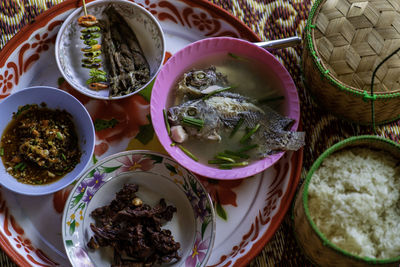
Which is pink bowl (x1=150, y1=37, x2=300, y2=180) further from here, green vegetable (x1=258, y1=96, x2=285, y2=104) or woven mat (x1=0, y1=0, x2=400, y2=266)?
woven mat (x1=0, y1=0, x2=400, y2=266)

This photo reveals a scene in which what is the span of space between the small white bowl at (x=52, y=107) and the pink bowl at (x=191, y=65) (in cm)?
30

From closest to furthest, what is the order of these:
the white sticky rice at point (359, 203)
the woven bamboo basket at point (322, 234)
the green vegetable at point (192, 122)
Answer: the woven bamboo basket at point (322, 234)
the white sticky rice at point (359, 203)
the green vegetable at point (192, 122)

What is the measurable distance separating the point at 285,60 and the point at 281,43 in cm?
12

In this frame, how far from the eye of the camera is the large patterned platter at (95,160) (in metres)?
1.67

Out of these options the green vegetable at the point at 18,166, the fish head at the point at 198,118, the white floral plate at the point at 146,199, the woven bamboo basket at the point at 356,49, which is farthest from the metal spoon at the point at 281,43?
the green vegetable at the point at 18,166

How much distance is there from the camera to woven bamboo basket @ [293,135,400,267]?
4.50ft

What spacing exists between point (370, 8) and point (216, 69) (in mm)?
689

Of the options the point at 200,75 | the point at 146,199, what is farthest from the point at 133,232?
the point at 200,75

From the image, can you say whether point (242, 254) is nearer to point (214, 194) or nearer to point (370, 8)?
point (214, 194)

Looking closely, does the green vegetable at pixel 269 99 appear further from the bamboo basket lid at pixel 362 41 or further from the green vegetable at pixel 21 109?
the green vegetable at pixel 21 109

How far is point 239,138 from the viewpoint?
5.74 feet

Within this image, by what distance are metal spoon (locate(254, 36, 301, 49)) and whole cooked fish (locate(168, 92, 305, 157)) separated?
275 millimetres

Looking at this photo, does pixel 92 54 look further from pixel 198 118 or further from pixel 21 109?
pixel 198 118

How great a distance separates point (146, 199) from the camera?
1.73 meters
